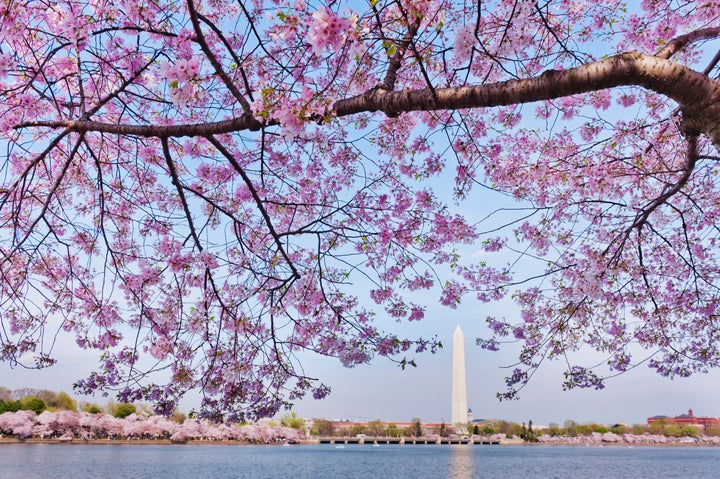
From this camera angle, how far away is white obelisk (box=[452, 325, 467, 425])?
192 ft

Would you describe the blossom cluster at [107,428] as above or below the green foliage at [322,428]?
above

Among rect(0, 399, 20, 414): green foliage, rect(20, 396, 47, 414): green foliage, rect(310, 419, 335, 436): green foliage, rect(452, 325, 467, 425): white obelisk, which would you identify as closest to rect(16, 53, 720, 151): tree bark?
rect(452, 325, 467, 425): white obelisk

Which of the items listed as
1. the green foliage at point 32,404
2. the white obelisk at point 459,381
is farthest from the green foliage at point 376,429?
the green foliage at point 32,404

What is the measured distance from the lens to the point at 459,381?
208 feet

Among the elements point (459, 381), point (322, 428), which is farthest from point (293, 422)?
point (459, 381)

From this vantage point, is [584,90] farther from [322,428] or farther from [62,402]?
[322,428]

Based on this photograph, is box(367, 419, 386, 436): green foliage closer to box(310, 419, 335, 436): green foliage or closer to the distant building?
box(310, 419, 335, 436): green foliage

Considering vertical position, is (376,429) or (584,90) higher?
(584,90)

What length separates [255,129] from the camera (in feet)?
12.7

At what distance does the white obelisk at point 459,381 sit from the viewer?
5865 centimetres

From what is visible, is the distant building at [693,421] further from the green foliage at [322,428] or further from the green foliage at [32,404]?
the green foliage at [32,404]

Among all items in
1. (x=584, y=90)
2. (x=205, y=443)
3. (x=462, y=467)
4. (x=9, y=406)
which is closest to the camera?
(x=584, y=90)

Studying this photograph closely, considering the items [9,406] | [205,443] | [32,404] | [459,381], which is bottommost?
[205,443]

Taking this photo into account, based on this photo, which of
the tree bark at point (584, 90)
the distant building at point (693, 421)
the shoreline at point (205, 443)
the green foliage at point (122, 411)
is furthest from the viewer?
the distant building at point (693, 421)
